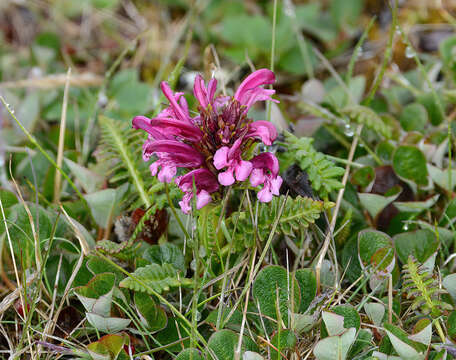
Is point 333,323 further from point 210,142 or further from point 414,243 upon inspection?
point 210,142

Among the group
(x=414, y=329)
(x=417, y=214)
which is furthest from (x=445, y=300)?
(x=417, y=214)

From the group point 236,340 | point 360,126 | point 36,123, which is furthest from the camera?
point 36,123

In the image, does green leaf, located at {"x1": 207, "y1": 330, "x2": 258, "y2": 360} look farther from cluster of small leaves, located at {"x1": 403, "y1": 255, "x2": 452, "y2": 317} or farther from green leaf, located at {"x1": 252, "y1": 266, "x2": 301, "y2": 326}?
cluster of small leaves, located at {"x1": 403, "y1": 255, "x2": 452, "y2": 317}

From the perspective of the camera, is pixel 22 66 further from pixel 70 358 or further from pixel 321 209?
pixel 321 209

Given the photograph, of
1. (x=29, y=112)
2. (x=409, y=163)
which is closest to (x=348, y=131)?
(x=409, y=163)

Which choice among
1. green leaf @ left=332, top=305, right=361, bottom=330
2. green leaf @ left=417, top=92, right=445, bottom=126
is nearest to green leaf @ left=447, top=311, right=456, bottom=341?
green leaf @ left=332, top=305, right=361, bottom=330

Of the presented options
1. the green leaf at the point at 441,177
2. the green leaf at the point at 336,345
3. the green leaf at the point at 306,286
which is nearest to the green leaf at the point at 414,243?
the green leaf at the point at 441,177

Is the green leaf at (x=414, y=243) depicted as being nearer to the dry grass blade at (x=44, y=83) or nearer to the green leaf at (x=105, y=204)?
the green leaf at (x=105, y=204)
